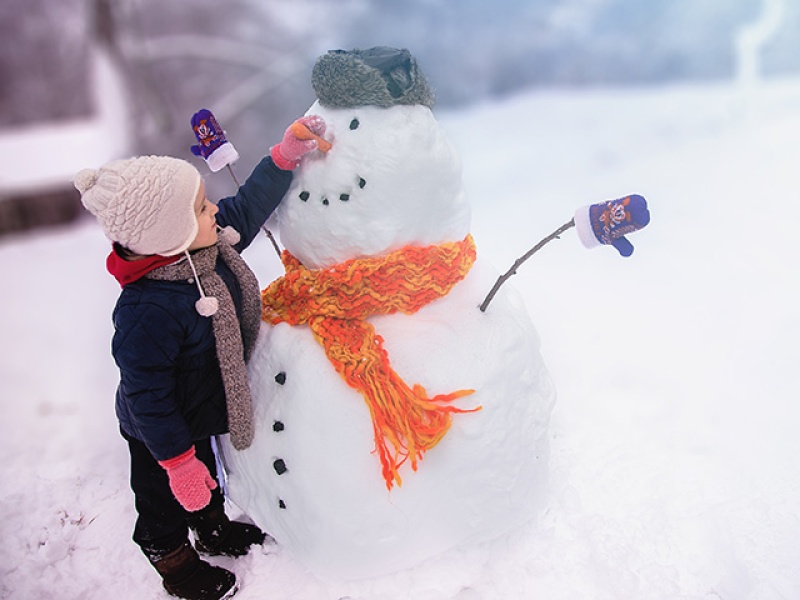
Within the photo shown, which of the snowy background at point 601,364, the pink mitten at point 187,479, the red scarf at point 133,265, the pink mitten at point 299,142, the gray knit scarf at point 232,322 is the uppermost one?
the pink mitten at point 299,142

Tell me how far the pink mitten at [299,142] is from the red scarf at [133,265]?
21cm

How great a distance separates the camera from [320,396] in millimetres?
852

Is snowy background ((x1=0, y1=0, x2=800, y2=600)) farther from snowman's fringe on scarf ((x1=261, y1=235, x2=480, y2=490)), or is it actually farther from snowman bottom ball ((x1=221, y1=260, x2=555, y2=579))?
snowman's fringe on scarf ((x1=261, y1=235, x2=480, y2=490))

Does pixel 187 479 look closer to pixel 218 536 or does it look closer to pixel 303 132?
pixel 218 536

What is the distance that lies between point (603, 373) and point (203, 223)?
3.51ft

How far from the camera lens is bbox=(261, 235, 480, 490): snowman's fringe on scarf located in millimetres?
820

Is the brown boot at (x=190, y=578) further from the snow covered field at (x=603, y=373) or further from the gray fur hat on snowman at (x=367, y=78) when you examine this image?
the gray fur hat on snowman at (x=367, y=78)

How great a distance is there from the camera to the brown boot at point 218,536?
3.40 ft

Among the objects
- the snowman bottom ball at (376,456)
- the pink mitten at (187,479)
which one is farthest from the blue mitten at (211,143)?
the pink mitten at (187,479)

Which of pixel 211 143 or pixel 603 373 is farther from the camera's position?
pixel 603 373

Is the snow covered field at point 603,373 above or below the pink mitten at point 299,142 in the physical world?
below

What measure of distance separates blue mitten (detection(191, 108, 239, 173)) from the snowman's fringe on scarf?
0.21 m

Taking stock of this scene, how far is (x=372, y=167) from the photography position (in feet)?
2.72

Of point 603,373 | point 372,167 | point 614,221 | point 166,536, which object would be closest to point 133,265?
point 372,167
